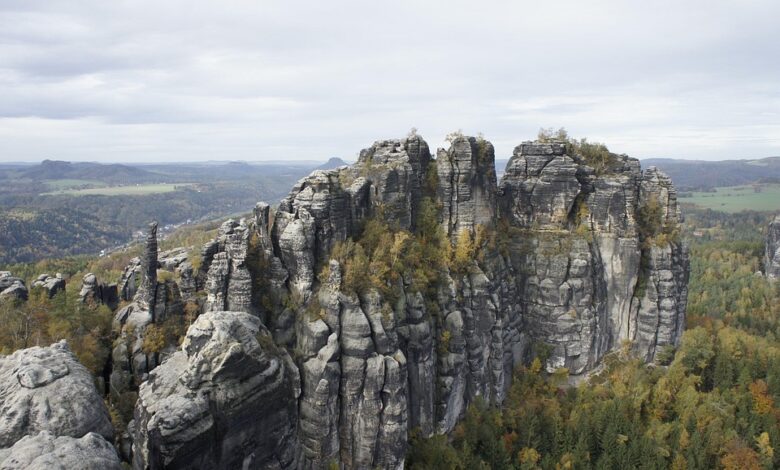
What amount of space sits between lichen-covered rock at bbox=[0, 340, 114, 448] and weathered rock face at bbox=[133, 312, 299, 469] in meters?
2.07

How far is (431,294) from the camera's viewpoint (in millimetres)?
38344

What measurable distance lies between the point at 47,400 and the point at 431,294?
26.3m

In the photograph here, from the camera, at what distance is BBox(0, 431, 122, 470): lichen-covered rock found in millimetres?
13664

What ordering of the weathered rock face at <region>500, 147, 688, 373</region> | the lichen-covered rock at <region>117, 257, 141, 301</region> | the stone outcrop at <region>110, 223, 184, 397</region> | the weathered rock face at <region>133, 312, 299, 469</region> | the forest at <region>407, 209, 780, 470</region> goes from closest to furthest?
the weathered rock face at <region>133, 312, 299, 469</region> → the stone outcrop at <region>110, 223, 184, 397</region> → the forest at <region>407, 209, 780, 470</region> → the lichen-covered rock at <region>117, 257, 141, 301</region> → the weathered rock face at <region>500, 147, 688, 373</region>

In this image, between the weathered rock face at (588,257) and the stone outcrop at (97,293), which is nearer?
the stone outcrop at (97,293)

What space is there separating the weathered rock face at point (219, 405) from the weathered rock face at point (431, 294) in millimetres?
117

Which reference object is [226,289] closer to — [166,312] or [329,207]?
[166,312]

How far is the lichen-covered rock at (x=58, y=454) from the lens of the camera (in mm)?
13664

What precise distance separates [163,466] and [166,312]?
49.3 feet

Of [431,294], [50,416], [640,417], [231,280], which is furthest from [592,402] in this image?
[50,416]

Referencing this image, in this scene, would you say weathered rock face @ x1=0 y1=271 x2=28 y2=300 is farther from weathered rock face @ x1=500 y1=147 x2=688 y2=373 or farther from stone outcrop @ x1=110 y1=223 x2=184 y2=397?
weathered rock face @ x1=500 y1=147 x2=688 y2=373

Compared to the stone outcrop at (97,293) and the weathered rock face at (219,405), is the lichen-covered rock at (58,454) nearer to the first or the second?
the weathered rock face at (219,405)

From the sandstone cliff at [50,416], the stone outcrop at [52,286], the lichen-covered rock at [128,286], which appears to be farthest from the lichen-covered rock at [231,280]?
the stone outcrop at [52,286]

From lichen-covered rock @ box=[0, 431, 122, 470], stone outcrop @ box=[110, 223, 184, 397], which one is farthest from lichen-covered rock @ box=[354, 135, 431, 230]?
lichen-covered rock @ box=[0, 431, 122, 470]
